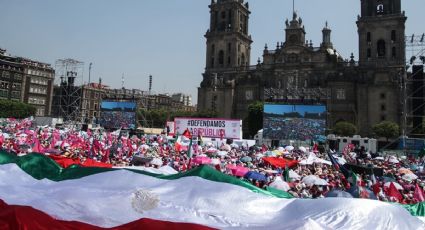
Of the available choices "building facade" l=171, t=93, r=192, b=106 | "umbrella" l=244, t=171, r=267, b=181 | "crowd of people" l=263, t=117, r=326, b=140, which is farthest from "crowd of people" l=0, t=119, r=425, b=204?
"building facade" l=171, t=93, r=192, b=106

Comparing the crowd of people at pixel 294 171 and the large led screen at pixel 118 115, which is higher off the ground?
the large led screen at pixel 118 115

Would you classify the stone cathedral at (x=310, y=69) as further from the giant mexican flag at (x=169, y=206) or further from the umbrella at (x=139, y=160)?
the giant mexican flag at (x=169, y=206)

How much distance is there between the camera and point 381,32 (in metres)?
66.7

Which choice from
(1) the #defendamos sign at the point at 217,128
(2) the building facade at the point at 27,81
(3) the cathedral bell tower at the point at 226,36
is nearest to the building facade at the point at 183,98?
(2) the building facade at the point at 27,81

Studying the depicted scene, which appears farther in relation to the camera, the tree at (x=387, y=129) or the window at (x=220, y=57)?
the window at (x=220, y=57)

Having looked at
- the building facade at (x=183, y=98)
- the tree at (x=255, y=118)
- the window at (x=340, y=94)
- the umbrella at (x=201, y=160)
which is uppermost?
the building facade at (x=183, y=98)

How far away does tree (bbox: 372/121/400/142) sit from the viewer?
5788 cm

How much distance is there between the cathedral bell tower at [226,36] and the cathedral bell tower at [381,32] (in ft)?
79.8

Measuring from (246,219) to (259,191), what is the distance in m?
2.10

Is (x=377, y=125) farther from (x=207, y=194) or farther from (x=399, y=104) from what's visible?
(x=207, y=194)

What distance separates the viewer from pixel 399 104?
6325 cm

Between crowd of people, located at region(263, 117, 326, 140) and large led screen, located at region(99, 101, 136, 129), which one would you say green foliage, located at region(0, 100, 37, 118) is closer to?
large led screen, located at region(99, 101, 136, 129)

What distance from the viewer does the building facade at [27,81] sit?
91.3 metres

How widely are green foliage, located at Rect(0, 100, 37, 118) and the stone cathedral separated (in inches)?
1506
